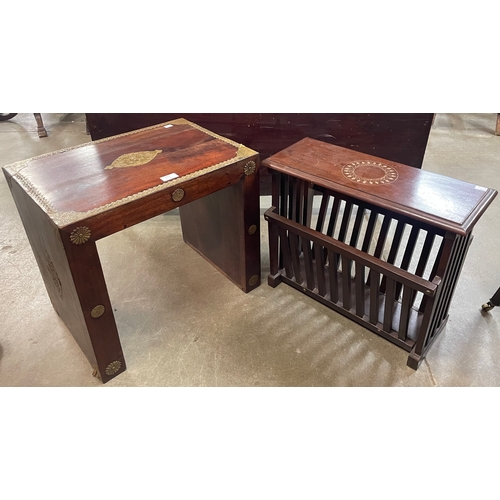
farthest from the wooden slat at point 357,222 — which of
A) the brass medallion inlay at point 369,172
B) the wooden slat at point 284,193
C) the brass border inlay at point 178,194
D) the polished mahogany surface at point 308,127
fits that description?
the polished mahogany surface at point 308,127

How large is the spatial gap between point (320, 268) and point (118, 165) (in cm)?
99

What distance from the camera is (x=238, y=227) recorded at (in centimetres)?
194

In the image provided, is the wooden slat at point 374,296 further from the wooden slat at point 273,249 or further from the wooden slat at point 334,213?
the wooden slat at point 273,249

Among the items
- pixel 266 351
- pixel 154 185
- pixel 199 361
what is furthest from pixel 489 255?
pixel 154 185

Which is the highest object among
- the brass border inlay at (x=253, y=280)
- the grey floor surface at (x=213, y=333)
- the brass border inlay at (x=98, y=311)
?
the brass border inlay at (x=98, y=311)

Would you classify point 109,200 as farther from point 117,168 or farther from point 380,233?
point 380,233

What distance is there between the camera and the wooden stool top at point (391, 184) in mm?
1431

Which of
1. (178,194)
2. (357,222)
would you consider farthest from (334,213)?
(178,194)

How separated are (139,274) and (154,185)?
893 mm

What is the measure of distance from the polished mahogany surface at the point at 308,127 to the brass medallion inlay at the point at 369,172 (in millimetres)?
824

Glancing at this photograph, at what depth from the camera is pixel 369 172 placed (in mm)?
1711

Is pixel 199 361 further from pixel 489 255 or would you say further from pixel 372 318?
pixel 489 255

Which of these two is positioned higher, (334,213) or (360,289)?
(334,213)

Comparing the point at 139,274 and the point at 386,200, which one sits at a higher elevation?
the point at 386,200
